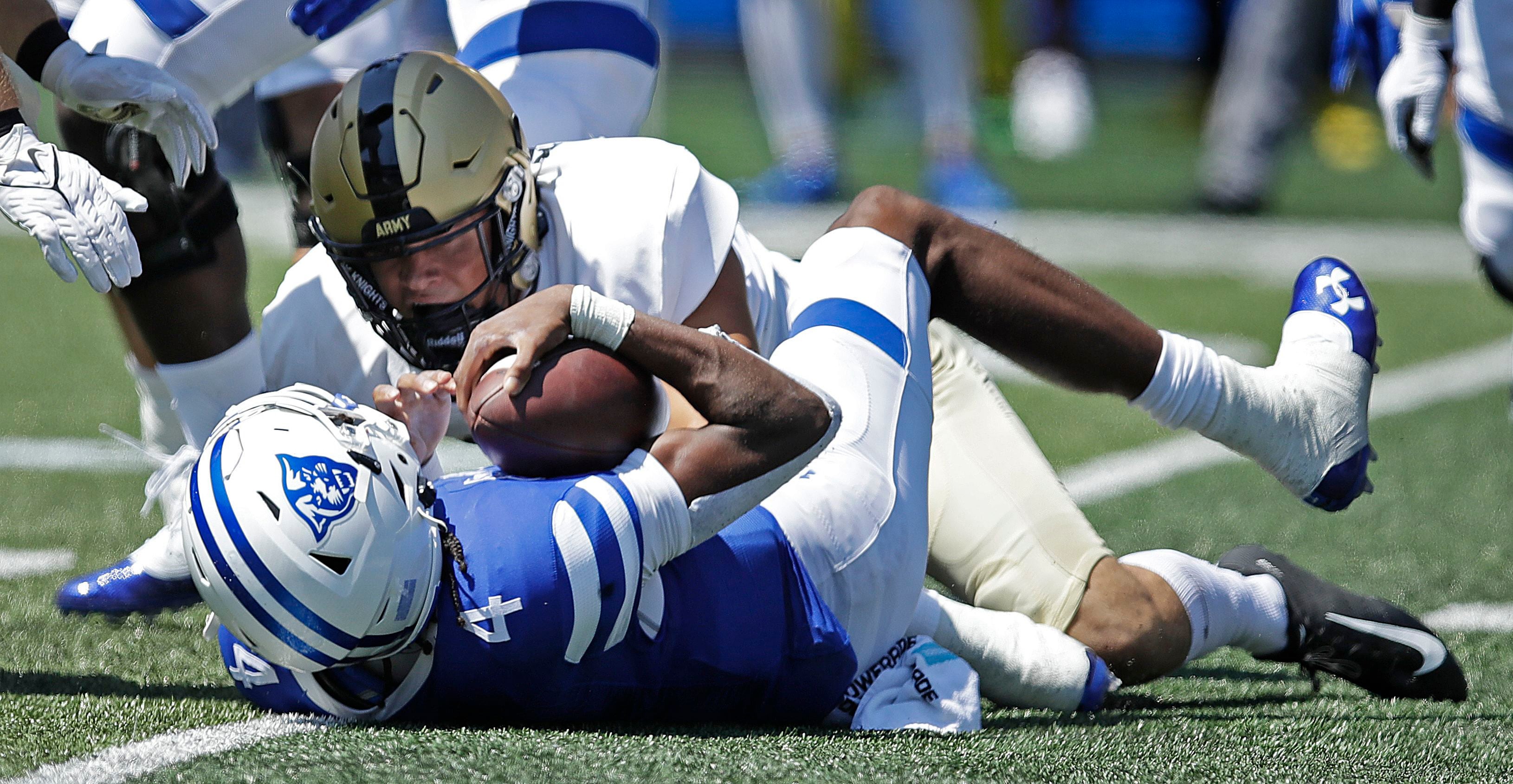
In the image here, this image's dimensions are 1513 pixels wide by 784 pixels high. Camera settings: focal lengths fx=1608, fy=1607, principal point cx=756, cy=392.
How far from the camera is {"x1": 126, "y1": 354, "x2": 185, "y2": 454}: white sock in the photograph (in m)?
2.99

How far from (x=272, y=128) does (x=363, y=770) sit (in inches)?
104

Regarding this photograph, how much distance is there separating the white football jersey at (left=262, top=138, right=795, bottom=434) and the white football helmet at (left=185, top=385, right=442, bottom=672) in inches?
25.9

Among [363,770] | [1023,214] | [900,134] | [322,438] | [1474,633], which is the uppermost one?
[322,438]

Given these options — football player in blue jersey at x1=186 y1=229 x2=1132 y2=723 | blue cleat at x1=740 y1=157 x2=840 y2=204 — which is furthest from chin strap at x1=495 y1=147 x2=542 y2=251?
blue cleat at x1=740 y1=157 x2=840 y2=204

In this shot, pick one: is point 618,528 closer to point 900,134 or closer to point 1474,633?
point 1474,633

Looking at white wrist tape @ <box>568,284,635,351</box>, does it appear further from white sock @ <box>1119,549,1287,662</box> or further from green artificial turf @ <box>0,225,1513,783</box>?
white sock @ <box>1119,549,1287,662</box>

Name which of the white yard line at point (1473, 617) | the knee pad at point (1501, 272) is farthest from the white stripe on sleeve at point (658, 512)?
the knee pad at point (1501, 272)

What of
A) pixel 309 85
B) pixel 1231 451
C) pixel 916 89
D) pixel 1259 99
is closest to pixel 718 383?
pixel 1231 451

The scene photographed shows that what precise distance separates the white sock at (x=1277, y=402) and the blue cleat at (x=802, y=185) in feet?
16.8

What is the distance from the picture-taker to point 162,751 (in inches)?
73.2

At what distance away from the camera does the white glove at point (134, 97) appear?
92.6 inches

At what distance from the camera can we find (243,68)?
9.75 ft

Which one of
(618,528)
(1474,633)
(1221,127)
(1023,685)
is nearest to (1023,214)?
(1221,127)

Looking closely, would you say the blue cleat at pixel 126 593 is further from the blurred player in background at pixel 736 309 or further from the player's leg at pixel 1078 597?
the player's leg at pixel 1078 597
